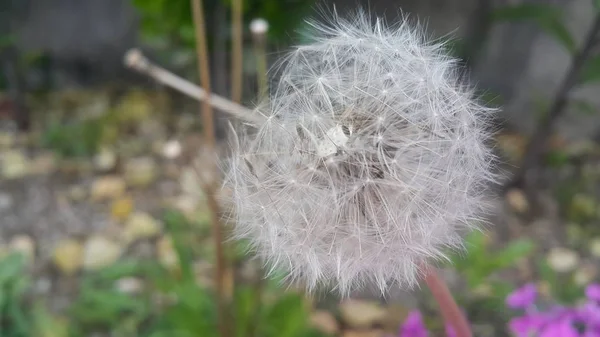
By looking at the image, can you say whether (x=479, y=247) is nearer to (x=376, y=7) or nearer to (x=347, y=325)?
(x=347, y=325)

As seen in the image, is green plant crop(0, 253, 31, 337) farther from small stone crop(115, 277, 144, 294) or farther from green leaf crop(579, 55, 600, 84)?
green leaf crop(579, 55, 600, 84)

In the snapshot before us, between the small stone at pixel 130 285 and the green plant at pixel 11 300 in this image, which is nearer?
the green plant at pixel 11 300

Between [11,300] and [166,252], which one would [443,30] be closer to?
[166,252]

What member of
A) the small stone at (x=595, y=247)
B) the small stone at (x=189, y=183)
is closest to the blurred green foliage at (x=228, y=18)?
the small stone at (x=189, y=183)

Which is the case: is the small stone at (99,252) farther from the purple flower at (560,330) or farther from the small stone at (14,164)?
the purple flower at (560,330)

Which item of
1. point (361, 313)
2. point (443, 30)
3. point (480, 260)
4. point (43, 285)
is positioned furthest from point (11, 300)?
point (443, 30)

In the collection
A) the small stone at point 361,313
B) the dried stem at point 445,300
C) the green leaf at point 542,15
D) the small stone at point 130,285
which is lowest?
the dried stem at point 445,300
